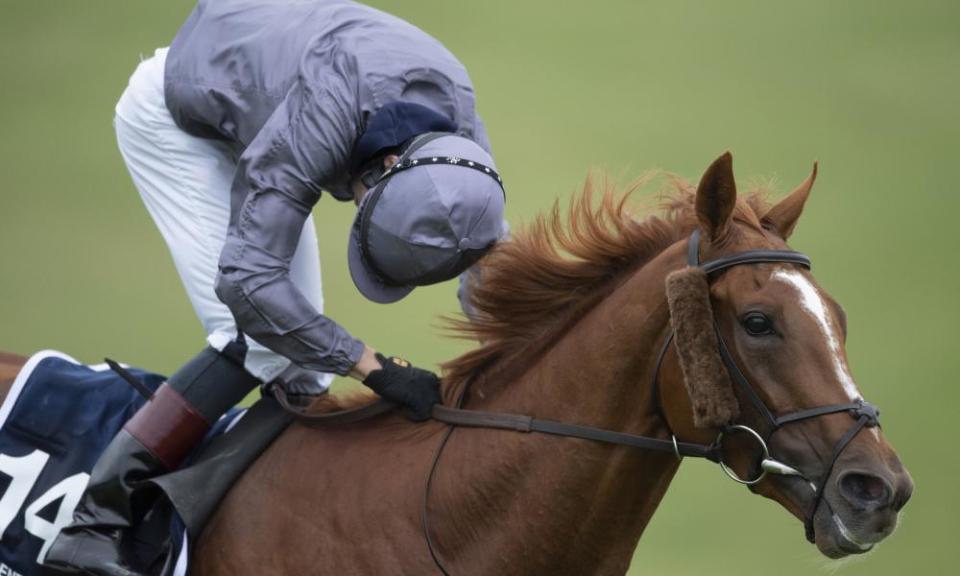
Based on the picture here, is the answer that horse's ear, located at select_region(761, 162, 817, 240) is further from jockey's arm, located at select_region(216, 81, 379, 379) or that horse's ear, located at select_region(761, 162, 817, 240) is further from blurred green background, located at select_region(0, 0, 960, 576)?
blurred green background, located at select_region(0, 0, 960, 576)

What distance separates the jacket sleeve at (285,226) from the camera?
3127 millimetres

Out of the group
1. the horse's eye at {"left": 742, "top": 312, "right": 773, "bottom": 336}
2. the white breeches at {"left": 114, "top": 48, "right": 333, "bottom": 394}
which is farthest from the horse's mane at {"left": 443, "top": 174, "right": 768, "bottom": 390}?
the white breeches at {"left": 114, "top": 48, "right": 333, "bottom": 394}

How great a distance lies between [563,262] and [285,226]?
618mm

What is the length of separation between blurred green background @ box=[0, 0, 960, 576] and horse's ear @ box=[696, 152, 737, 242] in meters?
4.02

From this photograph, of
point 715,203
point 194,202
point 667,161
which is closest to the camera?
point 715,203

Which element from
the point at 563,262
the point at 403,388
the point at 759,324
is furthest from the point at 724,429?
the point at 403,388

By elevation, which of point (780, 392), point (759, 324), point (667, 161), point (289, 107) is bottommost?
point (667, 161)

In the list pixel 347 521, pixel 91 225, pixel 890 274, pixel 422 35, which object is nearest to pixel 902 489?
pixel 347 521

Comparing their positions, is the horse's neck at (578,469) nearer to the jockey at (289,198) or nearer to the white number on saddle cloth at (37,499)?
the jockey at (289,198)

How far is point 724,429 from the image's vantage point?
2.79 meters

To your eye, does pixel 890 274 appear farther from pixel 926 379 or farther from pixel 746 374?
pixel 746 374

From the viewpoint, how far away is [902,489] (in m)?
2.63

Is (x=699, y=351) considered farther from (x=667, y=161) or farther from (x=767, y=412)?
(x=667, y=161)

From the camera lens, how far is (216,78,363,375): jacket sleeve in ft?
10.3
